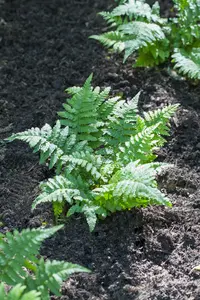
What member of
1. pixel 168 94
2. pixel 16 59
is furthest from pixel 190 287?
pixel 16 59

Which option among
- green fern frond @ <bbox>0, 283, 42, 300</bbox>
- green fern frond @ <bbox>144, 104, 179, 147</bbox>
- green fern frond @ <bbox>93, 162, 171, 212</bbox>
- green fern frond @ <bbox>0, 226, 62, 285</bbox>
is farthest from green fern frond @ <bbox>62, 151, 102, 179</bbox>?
Result: green fern frond @ <bbox>0, 283, 42, 300</bbox>

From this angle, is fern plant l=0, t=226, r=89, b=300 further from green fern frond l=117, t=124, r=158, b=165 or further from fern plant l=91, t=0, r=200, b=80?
fern plant l=91, t=0, r=200, b=80

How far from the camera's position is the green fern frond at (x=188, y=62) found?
5.22 meters

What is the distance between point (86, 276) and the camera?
389 centimetres

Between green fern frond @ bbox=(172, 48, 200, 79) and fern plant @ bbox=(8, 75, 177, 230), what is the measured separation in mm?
804

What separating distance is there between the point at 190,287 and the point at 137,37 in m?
2.37

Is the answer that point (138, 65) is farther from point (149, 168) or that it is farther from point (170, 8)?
point (149, 168)

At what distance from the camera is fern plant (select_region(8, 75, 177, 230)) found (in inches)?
158

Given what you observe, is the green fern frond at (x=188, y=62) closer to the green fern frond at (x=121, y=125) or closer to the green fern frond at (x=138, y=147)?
the green fern frond at (x=121, y=125)

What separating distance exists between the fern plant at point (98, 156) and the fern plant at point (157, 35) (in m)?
1.00

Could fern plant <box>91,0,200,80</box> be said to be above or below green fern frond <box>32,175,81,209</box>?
above

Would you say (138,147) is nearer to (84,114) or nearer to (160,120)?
(160,120)

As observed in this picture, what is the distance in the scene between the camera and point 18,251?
136 inches

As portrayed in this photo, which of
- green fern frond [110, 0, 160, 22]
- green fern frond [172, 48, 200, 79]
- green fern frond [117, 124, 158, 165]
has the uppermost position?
green fern frond [110, 0, 160, 22]
